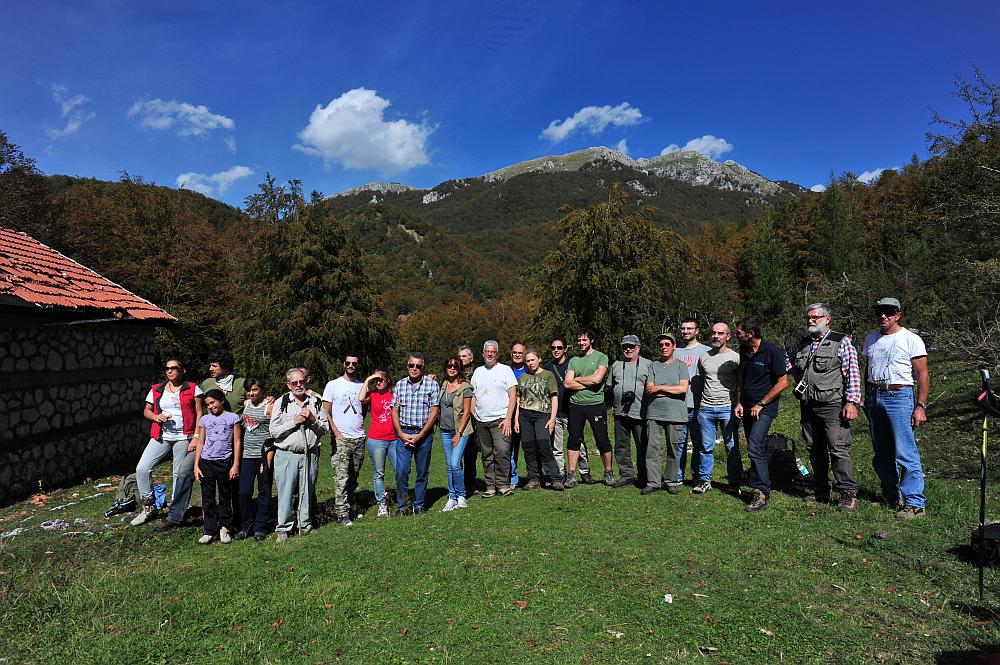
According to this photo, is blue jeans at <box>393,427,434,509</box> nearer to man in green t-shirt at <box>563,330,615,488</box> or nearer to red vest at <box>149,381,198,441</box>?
man in green t-shirt at <box>563,330,615,488</box>

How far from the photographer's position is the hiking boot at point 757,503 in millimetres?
5816

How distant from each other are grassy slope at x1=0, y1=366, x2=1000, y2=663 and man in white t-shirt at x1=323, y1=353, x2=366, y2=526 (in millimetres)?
717

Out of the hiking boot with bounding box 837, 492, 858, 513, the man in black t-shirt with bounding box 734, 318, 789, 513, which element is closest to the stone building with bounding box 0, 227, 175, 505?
the man in black t-shirt with bounding box 734, 318, 789, 513

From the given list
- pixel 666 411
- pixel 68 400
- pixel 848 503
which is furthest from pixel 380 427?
pixel 68 400

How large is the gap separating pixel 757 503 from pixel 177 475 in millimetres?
6621

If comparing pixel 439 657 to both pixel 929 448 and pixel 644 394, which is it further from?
pixel 929 448

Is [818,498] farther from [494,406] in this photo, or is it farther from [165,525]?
[165,525]


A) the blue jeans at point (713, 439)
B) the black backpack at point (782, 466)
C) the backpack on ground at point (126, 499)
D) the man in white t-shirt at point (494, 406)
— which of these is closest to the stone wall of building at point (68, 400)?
the backpack on ground at point (126, 499)

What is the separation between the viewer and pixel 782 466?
6.85 m

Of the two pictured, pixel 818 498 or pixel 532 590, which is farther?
pixel 818 498

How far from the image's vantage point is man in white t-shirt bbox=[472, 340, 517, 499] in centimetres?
693

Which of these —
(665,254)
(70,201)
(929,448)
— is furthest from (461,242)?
(929,448)

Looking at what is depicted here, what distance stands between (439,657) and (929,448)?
1001 centimetres

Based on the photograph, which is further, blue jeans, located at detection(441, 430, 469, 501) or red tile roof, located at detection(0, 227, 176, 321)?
red tile roof, located at detection(0, 227, 176, 321)
